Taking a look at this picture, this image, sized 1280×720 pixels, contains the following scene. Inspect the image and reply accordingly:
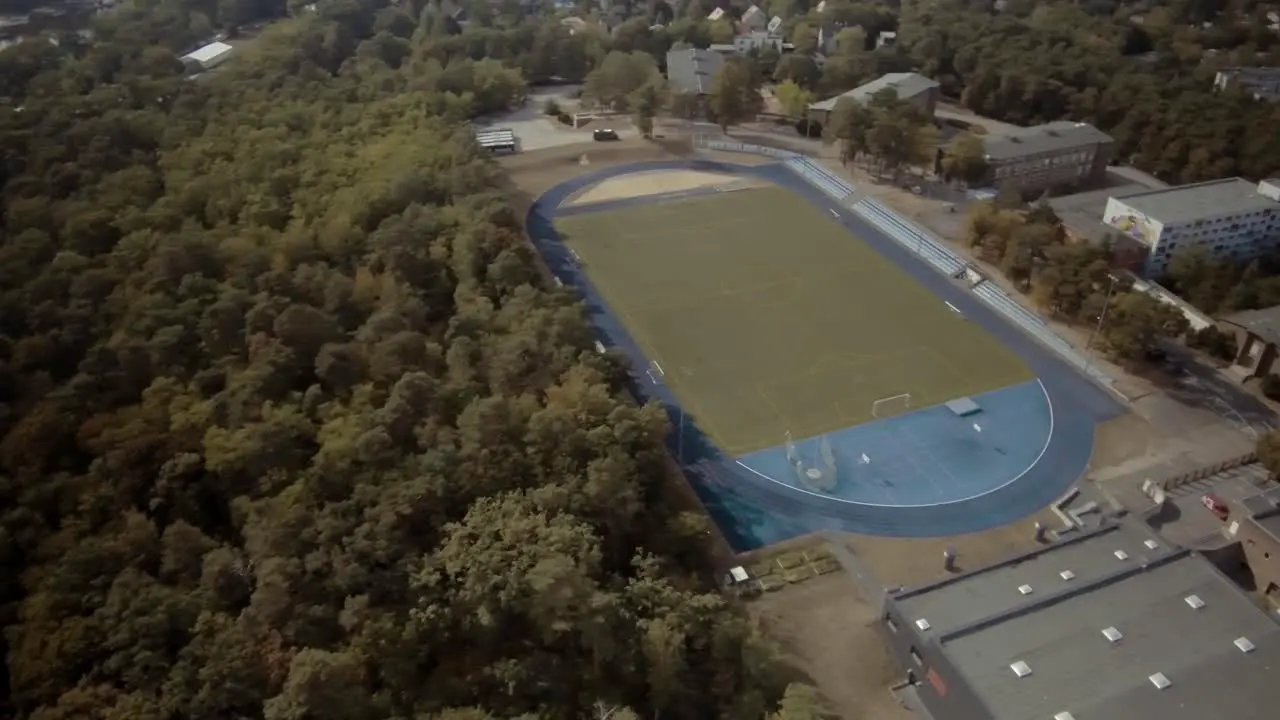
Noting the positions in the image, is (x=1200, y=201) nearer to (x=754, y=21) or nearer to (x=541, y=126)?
(x=541, y=126)

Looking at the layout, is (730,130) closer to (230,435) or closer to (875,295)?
(875,295)

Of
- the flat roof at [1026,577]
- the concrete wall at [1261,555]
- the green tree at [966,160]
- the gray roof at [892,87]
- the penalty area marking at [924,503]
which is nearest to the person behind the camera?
the flat roof at [1026,577]

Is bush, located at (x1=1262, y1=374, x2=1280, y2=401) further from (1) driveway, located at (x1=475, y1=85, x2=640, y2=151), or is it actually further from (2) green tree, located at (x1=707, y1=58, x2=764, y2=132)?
(1) driveway, located at (x1=475, y1=85, x2=640, y2=151)

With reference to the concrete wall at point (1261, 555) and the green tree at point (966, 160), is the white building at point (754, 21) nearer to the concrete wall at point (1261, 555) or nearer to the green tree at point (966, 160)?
the green tree at point (966, 160)

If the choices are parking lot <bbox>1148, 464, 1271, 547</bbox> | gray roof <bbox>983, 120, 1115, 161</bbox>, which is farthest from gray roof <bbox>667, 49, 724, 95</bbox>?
parking lot <bbox>1148, 464, 1271, 547</bbox>

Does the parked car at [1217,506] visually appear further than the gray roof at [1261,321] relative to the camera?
No

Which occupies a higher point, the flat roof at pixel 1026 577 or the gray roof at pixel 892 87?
the gray roof at pixel 892 87

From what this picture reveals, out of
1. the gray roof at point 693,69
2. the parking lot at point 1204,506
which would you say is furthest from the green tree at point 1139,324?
the gray roof at point 693,69
